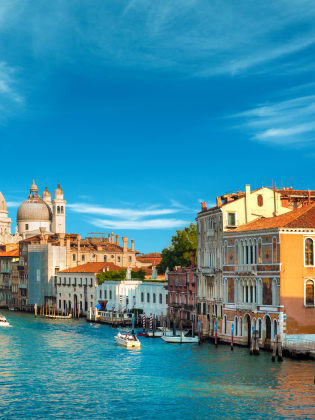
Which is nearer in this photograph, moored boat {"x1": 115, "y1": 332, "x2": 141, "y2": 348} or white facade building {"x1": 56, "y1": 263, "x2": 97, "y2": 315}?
moored boat {"x1": 115, "y1": 332, "x2": 141, "y2": 348}

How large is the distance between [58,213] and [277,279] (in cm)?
9076

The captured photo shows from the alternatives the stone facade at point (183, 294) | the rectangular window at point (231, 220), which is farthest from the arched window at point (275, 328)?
the stone facade at point (183, 294)

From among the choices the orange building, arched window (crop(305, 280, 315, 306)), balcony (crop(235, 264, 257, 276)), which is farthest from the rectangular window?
arched window (crop(305, 280, 315, 306))

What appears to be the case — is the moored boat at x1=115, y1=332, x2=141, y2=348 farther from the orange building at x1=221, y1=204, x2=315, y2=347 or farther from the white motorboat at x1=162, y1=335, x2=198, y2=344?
the orange building at x1=221, y1=204, x2=315, y2=347

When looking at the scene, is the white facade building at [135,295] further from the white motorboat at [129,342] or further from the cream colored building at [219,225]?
the white motorboat at [129,342]

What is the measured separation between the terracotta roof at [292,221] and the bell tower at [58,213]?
8529 centimetres

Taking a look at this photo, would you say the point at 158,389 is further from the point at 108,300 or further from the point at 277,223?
the point at 108,300

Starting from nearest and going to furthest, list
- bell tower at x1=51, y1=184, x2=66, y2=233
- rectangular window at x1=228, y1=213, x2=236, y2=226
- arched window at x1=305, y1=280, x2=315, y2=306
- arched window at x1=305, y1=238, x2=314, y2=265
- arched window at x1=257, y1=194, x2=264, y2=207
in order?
arched window at x1=305, y1=280, x2=315, y2=306 < arched window at x1=305, y1=238, x2=314, y2=265 < rectangular window at x1=228, y1=213, x2=236, y2=226 < arched window at x1=257, y1=194, x2=264, y2=207 < bell tower at x1=51, y1=184, x2=66, y2=233

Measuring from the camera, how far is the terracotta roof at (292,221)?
3894cm

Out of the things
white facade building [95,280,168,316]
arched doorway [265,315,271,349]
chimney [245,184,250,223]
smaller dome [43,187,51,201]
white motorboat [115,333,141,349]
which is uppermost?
smaller dome [43,187,51,201]

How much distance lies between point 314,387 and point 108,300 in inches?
1680

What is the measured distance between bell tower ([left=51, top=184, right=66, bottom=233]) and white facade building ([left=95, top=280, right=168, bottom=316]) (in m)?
54.1

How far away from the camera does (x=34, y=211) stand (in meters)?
124

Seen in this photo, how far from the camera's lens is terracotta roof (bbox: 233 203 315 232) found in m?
38.9
